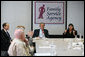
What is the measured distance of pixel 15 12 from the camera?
8.55 metres

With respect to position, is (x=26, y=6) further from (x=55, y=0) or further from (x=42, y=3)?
(x=55, y=0)

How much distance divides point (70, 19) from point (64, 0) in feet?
2.73

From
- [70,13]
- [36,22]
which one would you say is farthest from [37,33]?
[70,13]

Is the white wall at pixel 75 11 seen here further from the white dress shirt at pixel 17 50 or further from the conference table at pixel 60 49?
the white dress shirt at pixel 17 50

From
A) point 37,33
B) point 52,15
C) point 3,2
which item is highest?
point 3,2

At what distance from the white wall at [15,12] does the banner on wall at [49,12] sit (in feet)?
1.15

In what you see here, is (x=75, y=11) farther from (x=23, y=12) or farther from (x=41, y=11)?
(x=23, y=12)

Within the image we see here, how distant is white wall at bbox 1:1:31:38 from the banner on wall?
35 centimetres

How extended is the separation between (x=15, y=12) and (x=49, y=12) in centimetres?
142

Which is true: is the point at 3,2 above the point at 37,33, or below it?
above

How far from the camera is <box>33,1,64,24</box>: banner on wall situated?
8.52m

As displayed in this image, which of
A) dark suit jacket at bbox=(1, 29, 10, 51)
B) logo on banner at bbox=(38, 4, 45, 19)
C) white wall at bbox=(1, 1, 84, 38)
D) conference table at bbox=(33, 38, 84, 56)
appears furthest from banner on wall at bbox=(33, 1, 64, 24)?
conference table at bbox=(33, 38, 84, 56)

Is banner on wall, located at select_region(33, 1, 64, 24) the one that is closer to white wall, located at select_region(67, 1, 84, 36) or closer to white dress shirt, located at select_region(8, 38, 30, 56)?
white wall, located at select_region(67, 1, 84, 36)

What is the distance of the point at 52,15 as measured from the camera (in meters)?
8.65
